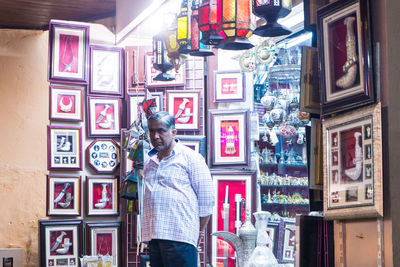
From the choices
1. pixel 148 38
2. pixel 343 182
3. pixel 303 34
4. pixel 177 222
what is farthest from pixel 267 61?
pixel 343 182

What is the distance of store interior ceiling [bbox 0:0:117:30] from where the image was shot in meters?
6.04

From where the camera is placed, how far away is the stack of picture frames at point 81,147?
5940 millimetres

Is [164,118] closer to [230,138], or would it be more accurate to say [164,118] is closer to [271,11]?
[271,11]

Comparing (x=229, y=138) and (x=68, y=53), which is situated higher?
(x=68, y=53)

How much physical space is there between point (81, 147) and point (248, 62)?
2065 millimetres

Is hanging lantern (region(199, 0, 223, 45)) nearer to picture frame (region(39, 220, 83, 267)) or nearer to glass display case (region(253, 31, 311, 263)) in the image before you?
glass display case (region(253, 31, 311, 263))

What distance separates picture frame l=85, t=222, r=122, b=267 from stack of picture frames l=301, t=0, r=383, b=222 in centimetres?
369

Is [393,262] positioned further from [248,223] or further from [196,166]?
[248,223]

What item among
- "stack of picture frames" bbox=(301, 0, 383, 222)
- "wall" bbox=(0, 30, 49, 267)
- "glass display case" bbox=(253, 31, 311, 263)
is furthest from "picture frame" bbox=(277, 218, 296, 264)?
"wall" bbox=(0, 30, 49, 267)

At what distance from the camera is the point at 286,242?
4.85m

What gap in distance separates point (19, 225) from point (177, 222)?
2.86 metres

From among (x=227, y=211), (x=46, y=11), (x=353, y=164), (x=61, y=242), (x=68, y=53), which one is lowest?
(x=61, y=242)

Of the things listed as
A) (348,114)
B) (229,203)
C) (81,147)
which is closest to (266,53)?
(229,203)

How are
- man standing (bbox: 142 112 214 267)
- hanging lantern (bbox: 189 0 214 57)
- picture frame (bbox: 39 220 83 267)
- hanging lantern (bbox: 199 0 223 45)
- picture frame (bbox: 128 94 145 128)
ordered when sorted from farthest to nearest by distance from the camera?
picture frame (bbox: 128 94 145 128)
picture frame (bbox: 39 220 83 267)
hanging lantern (bbox: 189 0 214 57)
man standing (bbox: 142 112 214 267)
hanging lantern (bbox: 199 0 223 45)
